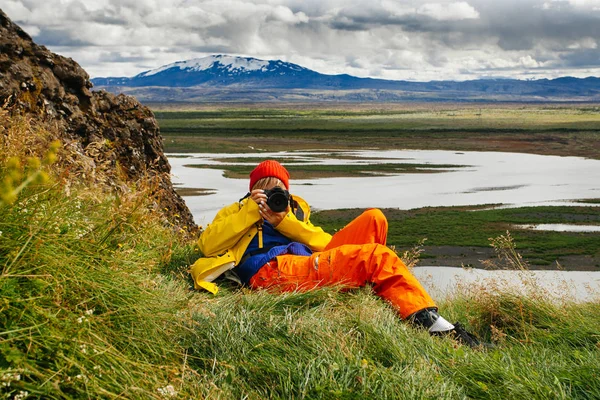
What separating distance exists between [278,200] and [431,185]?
28.9 m

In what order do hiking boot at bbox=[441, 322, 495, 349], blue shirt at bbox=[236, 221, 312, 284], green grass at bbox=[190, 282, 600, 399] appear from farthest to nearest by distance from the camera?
1. blue shirt at bbox=[236, 221, 312, 284]
2. hiking boot at bbox=[441, 322, 495, 349]
3. green grass at bbox=[190, 282, 600, 399]

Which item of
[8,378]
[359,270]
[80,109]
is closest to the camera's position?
[8,378]

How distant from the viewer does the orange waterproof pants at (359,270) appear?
15.0 feet

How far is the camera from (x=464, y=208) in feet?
87.4

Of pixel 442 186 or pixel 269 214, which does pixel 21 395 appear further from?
pixel 442 186

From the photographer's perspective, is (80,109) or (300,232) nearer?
(300,232)

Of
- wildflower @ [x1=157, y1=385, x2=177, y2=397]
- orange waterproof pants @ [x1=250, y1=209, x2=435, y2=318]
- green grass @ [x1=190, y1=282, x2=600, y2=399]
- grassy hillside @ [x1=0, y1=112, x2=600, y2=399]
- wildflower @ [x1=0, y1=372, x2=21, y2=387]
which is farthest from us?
orange waterproof pants @ [x1=250, y1=209, x2=435, y2=318]

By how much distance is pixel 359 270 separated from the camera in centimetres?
480

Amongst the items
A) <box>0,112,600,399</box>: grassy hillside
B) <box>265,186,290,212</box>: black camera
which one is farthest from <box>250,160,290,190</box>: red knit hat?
<box>0,112,600,399</box>: grassy hillside

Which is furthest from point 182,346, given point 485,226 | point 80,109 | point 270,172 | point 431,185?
point 431,185

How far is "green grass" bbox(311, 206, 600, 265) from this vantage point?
68.0 ft

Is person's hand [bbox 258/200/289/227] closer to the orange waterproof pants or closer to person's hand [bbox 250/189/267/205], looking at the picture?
person's hand [bbox 250/189/267/205]

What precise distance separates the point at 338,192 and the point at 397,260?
25932 mm

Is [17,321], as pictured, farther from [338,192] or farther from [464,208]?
[338,192]
